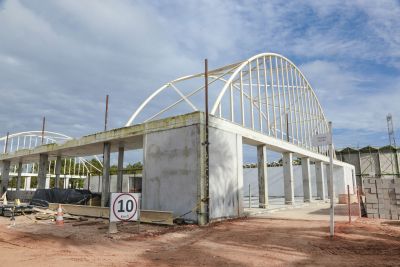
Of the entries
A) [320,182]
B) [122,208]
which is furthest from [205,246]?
[320,182]

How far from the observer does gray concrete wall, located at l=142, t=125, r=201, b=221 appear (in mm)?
13664

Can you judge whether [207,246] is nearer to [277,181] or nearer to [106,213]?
[106,213]

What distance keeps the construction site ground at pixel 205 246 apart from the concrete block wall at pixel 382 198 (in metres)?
2.20

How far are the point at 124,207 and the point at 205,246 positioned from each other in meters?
3.92

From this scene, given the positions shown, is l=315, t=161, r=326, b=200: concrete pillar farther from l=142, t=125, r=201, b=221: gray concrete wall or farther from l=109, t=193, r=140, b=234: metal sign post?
l=109, t=193, r=140, b=234: metal sign post

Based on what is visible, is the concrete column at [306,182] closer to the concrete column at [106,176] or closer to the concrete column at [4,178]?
the concrete column at [106,176]

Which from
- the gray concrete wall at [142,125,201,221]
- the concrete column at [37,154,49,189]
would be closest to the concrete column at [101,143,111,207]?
the gray concrete wall at [142,125,201,221]

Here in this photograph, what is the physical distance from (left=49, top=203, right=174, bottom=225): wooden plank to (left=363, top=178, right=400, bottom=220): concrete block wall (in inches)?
386

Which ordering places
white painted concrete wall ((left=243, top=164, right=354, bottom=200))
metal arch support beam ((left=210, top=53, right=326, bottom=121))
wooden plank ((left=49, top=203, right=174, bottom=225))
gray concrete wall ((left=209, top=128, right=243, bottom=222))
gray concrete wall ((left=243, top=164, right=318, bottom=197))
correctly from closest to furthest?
wooden plank ((left=49, top=203, right=174, bottom=225)), gray concrete wall ((left=209, top=128, right=243, bottom=222)), metal arch support beam ((left=210, top=53, right=326, bottom=121)), white painted concrete wall ((left=243, top=164, right=354, bottom=200)), gray concrete wall ((left=243, top=164, right=318, bottom=197))

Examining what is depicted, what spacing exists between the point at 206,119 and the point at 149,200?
16.6 ft

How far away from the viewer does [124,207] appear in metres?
11.4

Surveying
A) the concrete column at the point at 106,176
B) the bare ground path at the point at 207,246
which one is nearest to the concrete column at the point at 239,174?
the bare ground path at the point at 207,246

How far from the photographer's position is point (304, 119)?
36.5 meters

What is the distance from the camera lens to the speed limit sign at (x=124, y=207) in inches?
434
